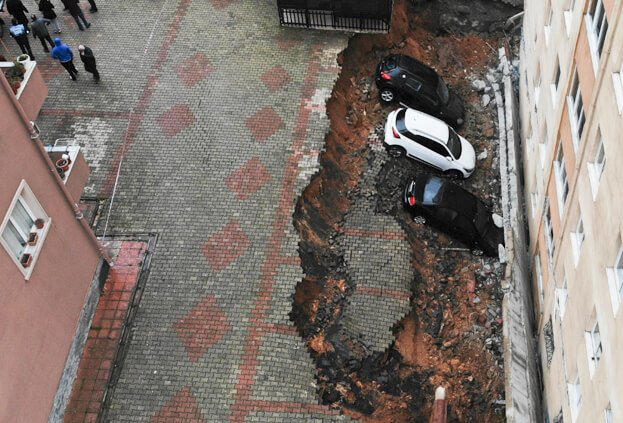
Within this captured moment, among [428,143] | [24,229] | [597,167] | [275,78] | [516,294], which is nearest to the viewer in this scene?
[597,167]

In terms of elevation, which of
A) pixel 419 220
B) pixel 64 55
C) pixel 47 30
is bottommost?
pixel 419 220

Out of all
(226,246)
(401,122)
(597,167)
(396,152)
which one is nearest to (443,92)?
(401,122)

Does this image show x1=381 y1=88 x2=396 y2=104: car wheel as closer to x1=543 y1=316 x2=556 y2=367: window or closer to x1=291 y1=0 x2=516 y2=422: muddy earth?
x1=291 y1=0 x2=516 y2=422: muddy earth

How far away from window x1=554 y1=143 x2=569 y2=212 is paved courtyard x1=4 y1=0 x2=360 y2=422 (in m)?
7.19

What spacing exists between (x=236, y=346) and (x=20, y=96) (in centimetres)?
795

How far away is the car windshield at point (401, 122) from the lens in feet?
65.5

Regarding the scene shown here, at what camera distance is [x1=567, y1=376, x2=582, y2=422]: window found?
11.6 metres

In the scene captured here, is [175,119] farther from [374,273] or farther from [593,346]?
[593,346]

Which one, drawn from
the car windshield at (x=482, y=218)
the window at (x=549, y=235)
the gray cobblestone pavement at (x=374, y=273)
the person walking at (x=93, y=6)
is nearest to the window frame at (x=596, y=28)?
the window at (x=549, y=235)

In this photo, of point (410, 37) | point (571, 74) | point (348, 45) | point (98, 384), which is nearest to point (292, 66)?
point (348, 45)

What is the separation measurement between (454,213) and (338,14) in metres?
9.22

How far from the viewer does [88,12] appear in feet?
77.6

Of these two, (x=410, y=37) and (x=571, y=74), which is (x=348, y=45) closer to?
(x=410, y=37)

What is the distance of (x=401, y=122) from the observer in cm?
2009
